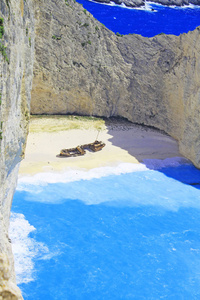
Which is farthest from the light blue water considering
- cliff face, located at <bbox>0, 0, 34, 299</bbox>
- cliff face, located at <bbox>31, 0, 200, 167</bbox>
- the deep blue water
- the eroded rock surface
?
the eroded rock surface

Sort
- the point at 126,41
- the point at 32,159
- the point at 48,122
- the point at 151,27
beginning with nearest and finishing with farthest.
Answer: the point at 32,159 < the point at 48,122 < the point at 126,41 < the point at 151,27

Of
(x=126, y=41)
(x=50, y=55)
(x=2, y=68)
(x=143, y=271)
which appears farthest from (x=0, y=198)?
(x=126, y=41)

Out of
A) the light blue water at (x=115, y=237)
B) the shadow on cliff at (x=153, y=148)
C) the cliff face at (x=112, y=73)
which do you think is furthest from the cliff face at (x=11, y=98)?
the cliff face at (x=112, y=73)

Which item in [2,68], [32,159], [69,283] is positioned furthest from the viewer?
[32,159]

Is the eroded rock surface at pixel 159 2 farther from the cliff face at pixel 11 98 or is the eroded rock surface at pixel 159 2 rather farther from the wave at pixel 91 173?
the cliff face at pixel 11 98

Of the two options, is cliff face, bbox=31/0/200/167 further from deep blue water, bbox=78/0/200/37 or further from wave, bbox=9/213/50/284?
wave, bbox=9/213/50/284

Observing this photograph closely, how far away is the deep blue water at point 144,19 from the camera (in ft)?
143

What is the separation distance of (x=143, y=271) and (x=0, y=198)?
936cm

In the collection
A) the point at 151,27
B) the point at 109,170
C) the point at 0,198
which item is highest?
the point at 151,27

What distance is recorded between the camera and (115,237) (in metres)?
18.9

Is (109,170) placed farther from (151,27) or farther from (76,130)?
(151,27)

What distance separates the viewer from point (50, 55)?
3294cm

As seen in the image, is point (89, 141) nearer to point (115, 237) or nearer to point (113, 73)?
point (113, 73)

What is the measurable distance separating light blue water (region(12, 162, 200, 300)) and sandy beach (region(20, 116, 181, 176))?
252cm
